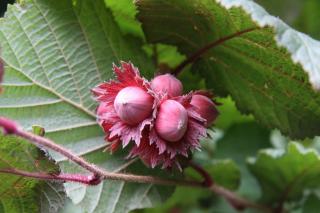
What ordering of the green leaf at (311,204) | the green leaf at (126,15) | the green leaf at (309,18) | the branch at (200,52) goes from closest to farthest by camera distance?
the branch at (200,52), the green leaf at (126,15), the green leaf at (311,204), the green leaf at (309,18)

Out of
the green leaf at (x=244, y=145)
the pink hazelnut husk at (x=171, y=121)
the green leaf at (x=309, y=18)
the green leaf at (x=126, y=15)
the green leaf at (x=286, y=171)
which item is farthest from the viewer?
the green leaf at (x=309, y=18)

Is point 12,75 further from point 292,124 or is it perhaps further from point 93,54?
point 292,124

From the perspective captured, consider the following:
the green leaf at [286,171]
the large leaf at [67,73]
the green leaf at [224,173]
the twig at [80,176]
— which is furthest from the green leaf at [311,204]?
the large leaf at [67,73]

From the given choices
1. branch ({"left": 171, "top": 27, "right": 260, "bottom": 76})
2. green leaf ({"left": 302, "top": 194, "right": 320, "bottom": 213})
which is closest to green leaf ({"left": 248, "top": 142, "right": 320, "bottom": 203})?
green leaf ({"left": 302, "top": 194, "right": 320, "bottom": 213})

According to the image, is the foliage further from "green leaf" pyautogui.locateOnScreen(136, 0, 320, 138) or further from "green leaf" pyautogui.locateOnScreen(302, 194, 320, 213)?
"green leaf" pyautogui.locateOnScreen(302, 194, 320, 213)

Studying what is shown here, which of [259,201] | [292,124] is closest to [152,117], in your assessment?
[292,124]

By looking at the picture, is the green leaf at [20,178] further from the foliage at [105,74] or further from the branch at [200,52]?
the branch at [200,52]
